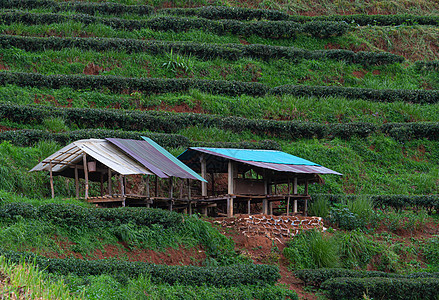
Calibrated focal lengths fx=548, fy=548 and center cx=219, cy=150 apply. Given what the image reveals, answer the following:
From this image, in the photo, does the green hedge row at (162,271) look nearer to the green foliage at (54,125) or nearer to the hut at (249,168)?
the hut at (249,168)

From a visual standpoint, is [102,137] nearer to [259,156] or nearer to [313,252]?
[259,156]

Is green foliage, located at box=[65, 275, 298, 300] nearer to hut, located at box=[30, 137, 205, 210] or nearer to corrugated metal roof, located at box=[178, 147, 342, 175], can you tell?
hut, located at box=[30, 137, 205, 210]

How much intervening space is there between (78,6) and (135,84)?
31.5ft

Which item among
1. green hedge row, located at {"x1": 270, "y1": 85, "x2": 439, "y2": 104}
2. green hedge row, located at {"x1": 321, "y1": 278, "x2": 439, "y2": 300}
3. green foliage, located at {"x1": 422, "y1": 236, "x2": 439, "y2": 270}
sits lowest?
green foliage, located at {"x1": 422, "y1": 236, "x2": 439, "y2": 270}

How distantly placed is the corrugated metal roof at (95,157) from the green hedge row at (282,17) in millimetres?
18144

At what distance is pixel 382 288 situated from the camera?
41.8 ft

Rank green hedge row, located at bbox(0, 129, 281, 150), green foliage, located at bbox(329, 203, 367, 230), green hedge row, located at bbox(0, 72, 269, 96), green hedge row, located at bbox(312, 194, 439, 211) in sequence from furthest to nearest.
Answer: green hedge row, located at bbox(0, 72, 269, 96), green hedge row, located at bbox(312, 194, 439, 211), green hedge row, located at bbox(0, 129, 281, 150), green foliage, located at bbox(329, 203, 367, 230)

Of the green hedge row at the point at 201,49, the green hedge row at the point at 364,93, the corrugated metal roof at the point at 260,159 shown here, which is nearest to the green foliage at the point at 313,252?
the corrugated metal roof at the point at 260,159

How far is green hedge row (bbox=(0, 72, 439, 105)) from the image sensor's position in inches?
872

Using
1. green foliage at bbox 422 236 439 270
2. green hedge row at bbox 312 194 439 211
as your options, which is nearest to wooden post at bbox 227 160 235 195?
green hedge row at bbox 312 194 439 211

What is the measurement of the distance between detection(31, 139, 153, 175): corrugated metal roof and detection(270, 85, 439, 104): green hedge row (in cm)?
1195

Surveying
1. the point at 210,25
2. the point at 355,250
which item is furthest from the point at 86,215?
the point at 210,25

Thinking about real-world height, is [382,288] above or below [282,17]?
below

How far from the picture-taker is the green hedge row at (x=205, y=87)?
22141 mm
